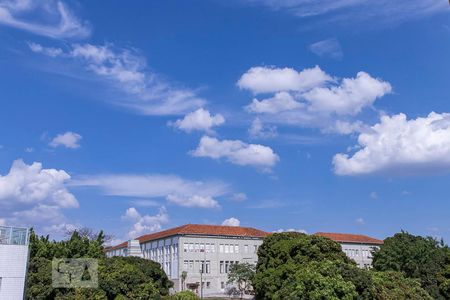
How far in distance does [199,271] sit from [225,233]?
761cm

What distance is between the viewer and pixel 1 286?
832 inches

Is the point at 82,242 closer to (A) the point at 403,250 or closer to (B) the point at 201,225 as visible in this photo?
(A) the point at 403,250

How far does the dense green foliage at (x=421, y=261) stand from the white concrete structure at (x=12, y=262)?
89.3 feet

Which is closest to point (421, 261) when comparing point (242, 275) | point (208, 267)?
point (242, 275)

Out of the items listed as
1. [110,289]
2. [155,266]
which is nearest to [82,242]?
[155,266]

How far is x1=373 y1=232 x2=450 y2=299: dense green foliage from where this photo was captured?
3600 centimetres

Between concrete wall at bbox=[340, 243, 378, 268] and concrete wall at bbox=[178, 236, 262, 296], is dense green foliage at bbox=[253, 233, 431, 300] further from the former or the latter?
concrete wall at bbox=[340, 243, 378, 268]

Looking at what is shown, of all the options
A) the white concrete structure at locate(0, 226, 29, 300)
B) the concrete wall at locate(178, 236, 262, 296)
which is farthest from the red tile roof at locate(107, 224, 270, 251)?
the white concrete structure at locate(0, 226, 29, 300)

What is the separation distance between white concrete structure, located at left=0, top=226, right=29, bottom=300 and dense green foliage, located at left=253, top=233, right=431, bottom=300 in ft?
44.3

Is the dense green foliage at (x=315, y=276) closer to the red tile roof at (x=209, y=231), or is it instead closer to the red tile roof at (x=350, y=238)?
the red tile roof at (x=209, y=231)

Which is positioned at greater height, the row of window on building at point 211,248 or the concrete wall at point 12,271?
the row of window on building at point 211,248

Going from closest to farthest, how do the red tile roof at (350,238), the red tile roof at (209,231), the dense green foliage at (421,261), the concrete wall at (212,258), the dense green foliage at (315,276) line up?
the dense green foliage at (315,276)
the dense green foliage at (421,261)
the concrete wall at (212,258)
the red tile roof at (209,231)
the red tile roof at (350,238)

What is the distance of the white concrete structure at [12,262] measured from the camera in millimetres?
21234

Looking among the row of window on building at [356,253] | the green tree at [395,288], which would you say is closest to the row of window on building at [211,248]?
the row of window on building at [356,253]
